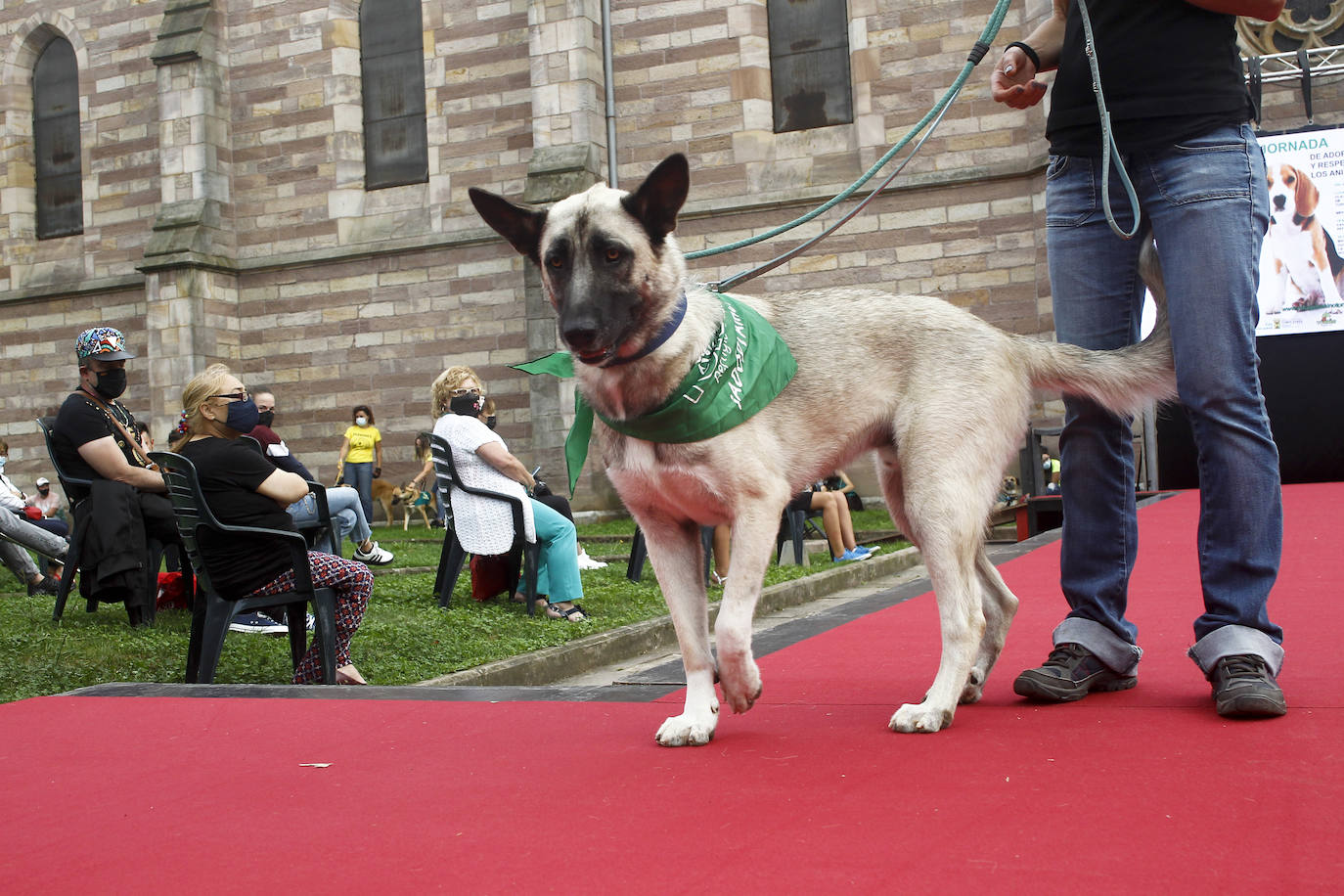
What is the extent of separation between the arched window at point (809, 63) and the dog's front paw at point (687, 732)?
15.5m

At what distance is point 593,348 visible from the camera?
2.93 metres

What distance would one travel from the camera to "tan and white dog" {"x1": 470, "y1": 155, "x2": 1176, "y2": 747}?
303 centimetres

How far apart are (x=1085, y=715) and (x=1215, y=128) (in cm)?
165

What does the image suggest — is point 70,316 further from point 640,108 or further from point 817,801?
point 817,801

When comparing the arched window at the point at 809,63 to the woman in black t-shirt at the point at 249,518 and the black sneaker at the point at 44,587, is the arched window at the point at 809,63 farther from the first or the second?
the woman in black t-shirt at the point at 249,518

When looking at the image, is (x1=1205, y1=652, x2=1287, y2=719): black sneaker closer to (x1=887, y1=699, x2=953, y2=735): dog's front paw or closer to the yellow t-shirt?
(x1=887, y1=699, x2=953, y2=735): dog's front paw

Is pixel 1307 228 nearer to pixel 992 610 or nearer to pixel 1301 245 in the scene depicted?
pixel 1301 245

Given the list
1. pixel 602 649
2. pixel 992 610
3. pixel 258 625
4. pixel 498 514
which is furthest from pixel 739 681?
pixel 258 625

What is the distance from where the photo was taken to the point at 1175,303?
10.7 feet

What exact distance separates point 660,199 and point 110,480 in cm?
531

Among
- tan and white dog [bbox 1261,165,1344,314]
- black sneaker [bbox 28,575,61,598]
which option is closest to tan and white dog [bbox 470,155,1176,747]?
black sneaker [bbox 28,575,61,598]

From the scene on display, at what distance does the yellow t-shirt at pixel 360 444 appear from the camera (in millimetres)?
17938

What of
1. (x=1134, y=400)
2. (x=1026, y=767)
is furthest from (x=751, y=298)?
(x=1026, y=767)

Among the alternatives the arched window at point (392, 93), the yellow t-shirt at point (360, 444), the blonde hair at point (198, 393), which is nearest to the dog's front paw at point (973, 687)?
the blonde hair at point (198, 393)
